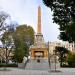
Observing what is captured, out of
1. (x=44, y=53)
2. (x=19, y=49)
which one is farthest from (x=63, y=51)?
(x=19, y=49)

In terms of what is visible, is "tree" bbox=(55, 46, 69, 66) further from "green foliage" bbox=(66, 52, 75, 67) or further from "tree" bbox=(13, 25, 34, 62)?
"tree" bbox=(13, 25, 34, 62)

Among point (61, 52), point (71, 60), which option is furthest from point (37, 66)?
point (71, 60)

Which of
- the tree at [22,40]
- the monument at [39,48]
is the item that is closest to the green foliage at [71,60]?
the monument at [39,48]

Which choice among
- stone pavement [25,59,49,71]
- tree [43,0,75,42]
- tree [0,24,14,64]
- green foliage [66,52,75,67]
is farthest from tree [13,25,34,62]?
tree [43,0,75,42]

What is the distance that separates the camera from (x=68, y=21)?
11.2 m

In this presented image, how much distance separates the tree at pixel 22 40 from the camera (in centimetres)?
6586

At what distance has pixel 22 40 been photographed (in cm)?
6812

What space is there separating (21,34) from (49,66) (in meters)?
18.4

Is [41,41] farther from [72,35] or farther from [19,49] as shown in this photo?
[72,35]

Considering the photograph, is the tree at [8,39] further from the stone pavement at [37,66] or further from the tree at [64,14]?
the tree at [64,14]

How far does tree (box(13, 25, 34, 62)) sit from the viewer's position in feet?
216

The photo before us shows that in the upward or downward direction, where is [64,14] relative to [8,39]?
downward

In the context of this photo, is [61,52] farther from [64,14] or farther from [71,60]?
[64,14]

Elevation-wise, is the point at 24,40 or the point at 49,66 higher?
the point at 24,40
